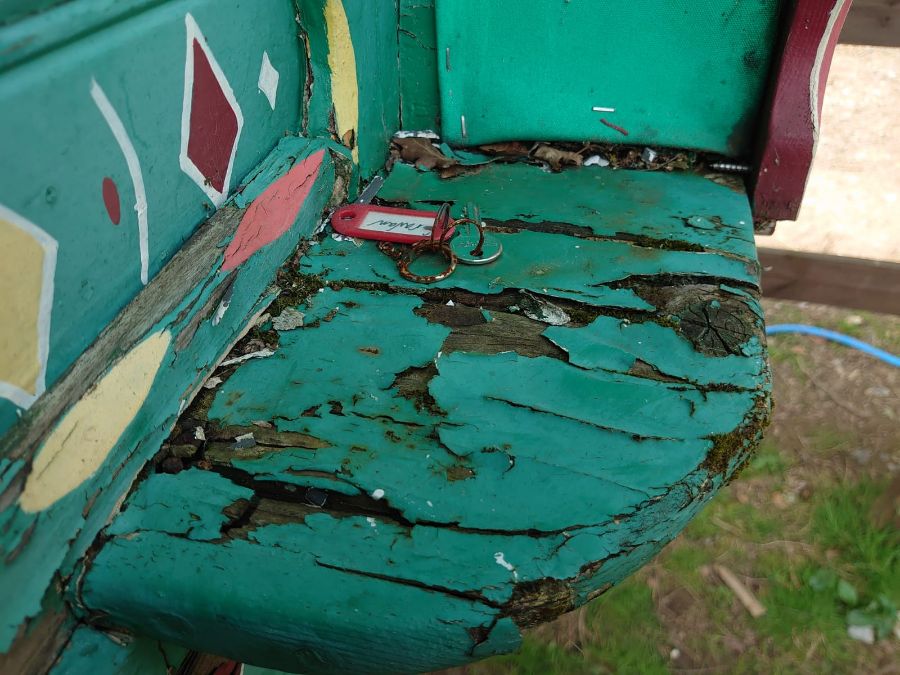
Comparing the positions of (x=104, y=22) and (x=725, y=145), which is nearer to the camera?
(x=104, y=22)

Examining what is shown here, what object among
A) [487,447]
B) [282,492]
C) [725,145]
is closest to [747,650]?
[725,145]

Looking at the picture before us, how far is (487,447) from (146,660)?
49cm

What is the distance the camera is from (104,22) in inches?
29.4

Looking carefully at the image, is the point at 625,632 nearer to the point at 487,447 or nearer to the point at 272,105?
the point at 487,447

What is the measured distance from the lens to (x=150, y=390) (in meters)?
0.85

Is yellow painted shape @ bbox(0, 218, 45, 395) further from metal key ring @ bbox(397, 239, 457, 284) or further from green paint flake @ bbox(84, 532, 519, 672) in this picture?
metal key ring @ bbox(397, 239, 457, 284)

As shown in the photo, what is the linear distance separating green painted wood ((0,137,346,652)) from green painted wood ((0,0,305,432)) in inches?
1.0

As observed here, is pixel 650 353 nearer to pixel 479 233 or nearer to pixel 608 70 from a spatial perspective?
pixel 479 233

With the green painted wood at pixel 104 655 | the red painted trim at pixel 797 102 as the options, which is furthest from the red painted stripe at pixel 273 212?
the red painted trim at pixel 797 102

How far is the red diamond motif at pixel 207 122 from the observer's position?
93 centimetres

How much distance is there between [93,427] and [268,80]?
648 millimetres

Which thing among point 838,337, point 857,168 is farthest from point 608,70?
point 857,168

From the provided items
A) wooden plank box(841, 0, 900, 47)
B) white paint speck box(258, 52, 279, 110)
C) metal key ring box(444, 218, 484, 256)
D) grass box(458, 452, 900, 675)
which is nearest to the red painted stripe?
white paint speck box(258, 52, 279, 110)

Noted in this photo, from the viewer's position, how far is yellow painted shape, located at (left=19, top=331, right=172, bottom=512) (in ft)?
2.29
